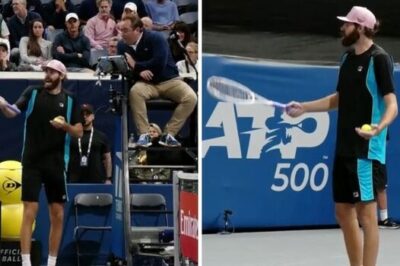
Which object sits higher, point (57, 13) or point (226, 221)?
point (57, 13)

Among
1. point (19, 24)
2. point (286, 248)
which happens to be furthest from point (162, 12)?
point (286, 248)

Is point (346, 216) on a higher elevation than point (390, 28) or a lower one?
lower

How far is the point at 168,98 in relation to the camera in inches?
335

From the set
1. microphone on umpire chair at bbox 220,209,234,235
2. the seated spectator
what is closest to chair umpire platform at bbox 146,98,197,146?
microphone on umpire chair at bbox 220,209,234,235

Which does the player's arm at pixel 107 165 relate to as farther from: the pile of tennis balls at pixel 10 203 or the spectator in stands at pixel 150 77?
the pile of tennis balls at pixel 10 203

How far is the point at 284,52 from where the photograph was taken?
32.3 ft

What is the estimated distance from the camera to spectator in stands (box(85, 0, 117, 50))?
1105 centimetres

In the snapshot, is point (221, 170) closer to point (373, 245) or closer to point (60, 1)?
point (60, 1)

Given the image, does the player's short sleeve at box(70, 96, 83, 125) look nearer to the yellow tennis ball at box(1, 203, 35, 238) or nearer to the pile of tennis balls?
the pile of tennis balls

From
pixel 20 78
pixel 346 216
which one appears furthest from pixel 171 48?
pixel 346 216

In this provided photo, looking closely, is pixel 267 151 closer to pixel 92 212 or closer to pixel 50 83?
pixel 92 212

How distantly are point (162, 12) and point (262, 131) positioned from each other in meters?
2.16

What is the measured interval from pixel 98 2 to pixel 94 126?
6.84 ft

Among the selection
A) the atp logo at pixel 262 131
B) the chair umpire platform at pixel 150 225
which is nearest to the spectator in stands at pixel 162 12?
the atp logo at pixel 262 131
